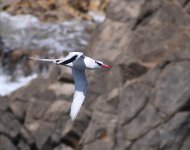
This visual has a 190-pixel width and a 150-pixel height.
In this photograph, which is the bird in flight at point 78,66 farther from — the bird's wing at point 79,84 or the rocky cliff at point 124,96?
the rocky cliff at point 124,96

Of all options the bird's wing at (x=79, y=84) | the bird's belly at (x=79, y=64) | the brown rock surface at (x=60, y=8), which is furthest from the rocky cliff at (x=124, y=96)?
the brown rock surface at (x=60, y=8)

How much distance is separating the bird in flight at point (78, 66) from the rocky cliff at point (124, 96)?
275 inches

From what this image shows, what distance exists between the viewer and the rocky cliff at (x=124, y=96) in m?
19.9

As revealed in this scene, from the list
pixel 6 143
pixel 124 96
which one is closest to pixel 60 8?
pixel 6 143

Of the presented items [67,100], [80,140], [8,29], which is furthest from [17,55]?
[80,140]

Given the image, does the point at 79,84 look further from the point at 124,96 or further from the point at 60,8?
the point at 60,8

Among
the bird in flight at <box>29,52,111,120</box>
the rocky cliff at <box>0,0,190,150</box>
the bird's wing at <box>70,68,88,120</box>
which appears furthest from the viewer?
the rocky cliff at <box>0,0,190,150</box>

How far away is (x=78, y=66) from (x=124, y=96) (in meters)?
8.36

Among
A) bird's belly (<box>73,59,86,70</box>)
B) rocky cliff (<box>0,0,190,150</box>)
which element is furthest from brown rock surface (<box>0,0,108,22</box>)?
bird's belly (<box>73,59,86,70</box>)

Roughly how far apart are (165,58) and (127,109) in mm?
1732

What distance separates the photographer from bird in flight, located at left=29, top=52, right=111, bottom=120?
11.9 meters

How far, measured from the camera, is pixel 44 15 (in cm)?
3241

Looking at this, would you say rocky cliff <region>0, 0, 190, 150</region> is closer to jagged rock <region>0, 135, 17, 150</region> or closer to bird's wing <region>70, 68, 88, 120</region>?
jagged rock <region>0, 135, 17, 150</region>

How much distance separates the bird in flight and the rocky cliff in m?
6.99
